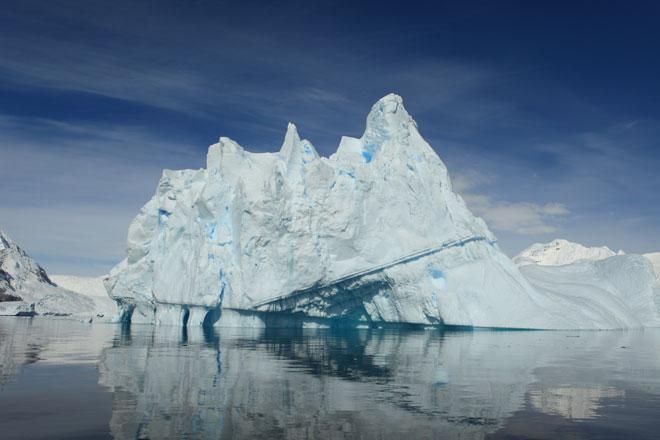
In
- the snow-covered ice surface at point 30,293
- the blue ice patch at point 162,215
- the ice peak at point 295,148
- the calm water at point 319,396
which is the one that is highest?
the ice peak at point 295,148

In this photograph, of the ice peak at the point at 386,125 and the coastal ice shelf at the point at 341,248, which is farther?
the ice peak at the point at 386,125

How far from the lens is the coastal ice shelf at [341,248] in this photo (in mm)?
37094

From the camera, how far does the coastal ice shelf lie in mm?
37094

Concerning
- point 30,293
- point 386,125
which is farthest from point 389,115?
point 30,293

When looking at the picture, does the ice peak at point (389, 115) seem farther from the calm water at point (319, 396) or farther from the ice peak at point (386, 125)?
the calm water at point (319, 396)

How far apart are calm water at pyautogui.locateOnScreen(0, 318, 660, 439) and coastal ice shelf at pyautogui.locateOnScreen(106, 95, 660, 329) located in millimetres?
16869

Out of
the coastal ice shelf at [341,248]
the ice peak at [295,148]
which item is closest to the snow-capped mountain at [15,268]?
the coastal ice shelf at [341,248]

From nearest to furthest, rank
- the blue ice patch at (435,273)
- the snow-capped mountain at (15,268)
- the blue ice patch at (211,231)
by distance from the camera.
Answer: the blue ice patch at (435,273), the blue ice patch at (211,231), the snow-capped mountain at (15,268)

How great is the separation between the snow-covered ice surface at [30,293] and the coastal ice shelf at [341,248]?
135ft

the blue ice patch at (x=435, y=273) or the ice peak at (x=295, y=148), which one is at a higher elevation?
the ice peak at (x=295, y=148)

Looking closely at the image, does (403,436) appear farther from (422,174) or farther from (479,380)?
(422,174)

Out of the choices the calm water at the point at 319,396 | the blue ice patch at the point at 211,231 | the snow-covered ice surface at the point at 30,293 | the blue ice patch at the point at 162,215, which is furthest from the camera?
the snow-covered ice surface at the point at 30,293

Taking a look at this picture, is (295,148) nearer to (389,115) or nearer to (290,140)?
(290,140)

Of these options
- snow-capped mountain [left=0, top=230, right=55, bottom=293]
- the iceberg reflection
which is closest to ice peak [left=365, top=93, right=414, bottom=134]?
the iceberg reflection
